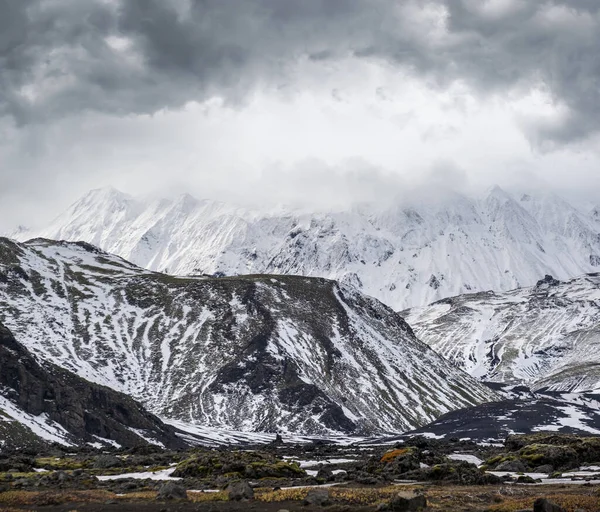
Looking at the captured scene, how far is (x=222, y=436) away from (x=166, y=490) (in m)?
145

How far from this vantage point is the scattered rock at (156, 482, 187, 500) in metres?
52.1

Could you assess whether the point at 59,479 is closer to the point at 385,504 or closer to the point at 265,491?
the point at 265,491

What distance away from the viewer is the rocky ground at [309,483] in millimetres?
47344

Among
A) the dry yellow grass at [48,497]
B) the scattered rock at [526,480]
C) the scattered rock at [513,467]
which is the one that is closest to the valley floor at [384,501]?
the dry yellow grass at [48,497]

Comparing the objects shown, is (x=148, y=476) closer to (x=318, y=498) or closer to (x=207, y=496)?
(x=207, y=496)

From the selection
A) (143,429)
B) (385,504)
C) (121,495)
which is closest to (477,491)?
(385,504)

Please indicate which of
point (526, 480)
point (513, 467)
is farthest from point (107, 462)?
point (526, 480)

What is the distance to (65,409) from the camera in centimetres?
16550

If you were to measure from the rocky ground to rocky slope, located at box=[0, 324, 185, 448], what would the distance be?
67.5m

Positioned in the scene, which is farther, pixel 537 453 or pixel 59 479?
pixel 537 453

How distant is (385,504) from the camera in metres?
43.1

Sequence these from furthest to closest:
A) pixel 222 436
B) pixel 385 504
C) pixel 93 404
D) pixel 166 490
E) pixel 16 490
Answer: pixel 222 436 → pixel 93 404 → pixel 16 490 → pixel 166 490 → pixel 385 504

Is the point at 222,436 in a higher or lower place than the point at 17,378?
lower

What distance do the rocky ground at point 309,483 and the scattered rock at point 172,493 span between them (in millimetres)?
71
